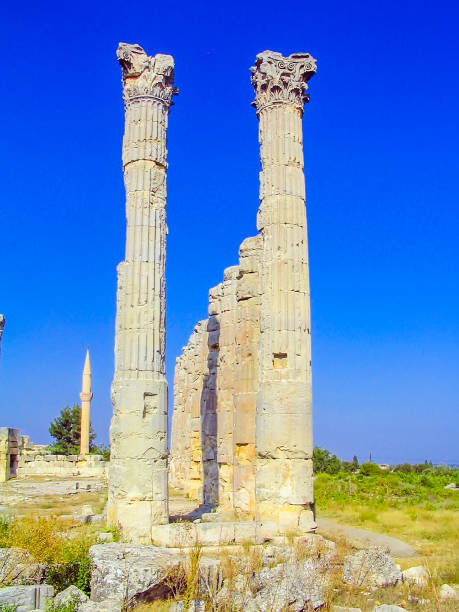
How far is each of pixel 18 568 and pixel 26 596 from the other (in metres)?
0.82

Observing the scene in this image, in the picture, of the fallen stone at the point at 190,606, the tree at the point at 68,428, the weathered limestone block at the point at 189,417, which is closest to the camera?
the fallen stone at the point at 190,606

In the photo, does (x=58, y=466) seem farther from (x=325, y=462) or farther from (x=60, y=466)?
(x=325, y=462)

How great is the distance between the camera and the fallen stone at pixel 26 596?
7.79 m

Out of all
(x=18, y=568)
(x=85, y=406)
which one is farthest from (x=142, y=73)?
(x=85, y=406)

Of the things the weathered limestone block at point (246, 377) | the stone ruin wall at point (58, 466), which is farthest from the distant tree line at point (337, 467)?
the weathered limestone block at point (246, 377)

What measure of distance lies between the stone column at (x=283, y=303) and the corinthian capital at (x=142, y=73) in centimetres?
187

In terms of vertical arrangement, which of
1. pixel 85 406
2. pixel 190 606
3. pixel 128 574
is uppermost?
pixel 85 406

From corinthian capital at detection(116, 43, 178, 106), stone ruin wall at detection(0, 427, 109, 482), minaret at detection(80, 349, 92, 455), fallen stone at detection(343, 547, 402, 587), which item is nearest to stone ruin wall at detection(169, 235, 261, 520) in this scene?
corinthian capital at detection(116, 43, 178, 106)

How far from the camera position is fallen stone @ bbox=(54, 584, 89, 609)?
25.7 feet

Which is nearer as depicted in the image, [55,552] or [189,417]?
[55,552]

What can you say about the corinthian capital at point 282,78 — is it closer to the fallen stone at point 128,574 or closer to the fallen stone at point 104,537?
the fallen stone at point 104,537

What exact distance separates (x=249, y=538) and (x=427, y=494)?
16536 millimetres

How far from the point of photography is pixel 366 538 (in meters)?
15.2

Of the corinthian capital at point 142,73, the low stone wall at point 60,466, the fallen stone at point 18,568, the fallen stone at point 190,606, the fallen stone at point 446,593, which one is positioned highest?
the corinthian capital at point 142,73
